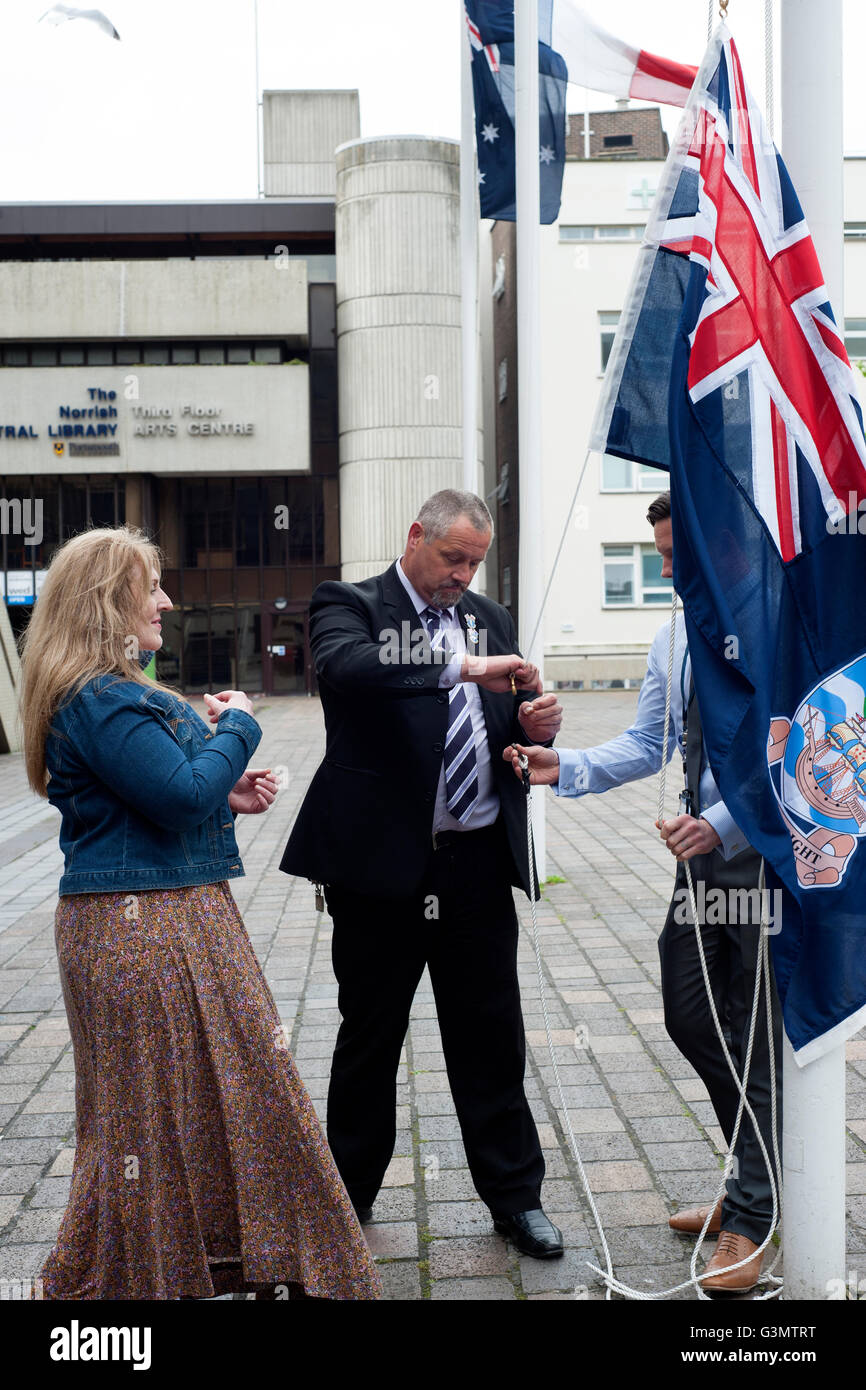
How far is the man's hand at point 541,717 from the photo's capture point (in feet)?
11.1

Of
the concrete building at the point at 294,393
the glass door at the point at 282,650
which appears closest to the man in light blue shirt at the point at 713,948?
the concrete building at the point at 294,393

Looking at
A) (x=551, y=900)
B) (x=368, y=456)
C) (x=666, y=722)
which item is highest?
(x=368, y=456)

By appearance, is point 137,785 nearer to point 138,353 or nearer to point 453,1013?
point 453,1013

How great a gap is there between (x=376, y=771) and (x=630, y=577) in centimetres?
3142

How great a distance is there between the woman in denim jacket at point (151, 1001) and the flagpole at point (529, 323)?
5.17 metres

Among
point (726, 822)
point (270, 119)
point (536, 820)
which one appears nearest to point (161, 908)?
point (726, 822)

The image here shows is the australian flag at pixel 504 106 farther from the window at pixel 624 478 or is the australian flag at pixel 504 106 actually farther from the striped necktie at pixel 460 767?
the window at pixel 624 478

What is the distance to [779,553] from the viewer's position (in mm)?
2801

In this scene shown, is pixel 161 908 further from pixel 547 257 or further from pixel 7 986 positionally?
pixel 547 257

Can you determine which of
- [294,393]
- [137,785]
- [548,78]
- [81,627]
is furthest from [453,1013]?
[294,393]

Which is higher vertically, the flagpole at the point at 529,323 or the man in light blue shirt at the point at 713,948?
the flagpole at the point at 529,323

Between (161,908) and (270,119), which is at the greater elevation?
(270,119)

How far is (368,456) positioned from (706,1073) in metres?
33.4
